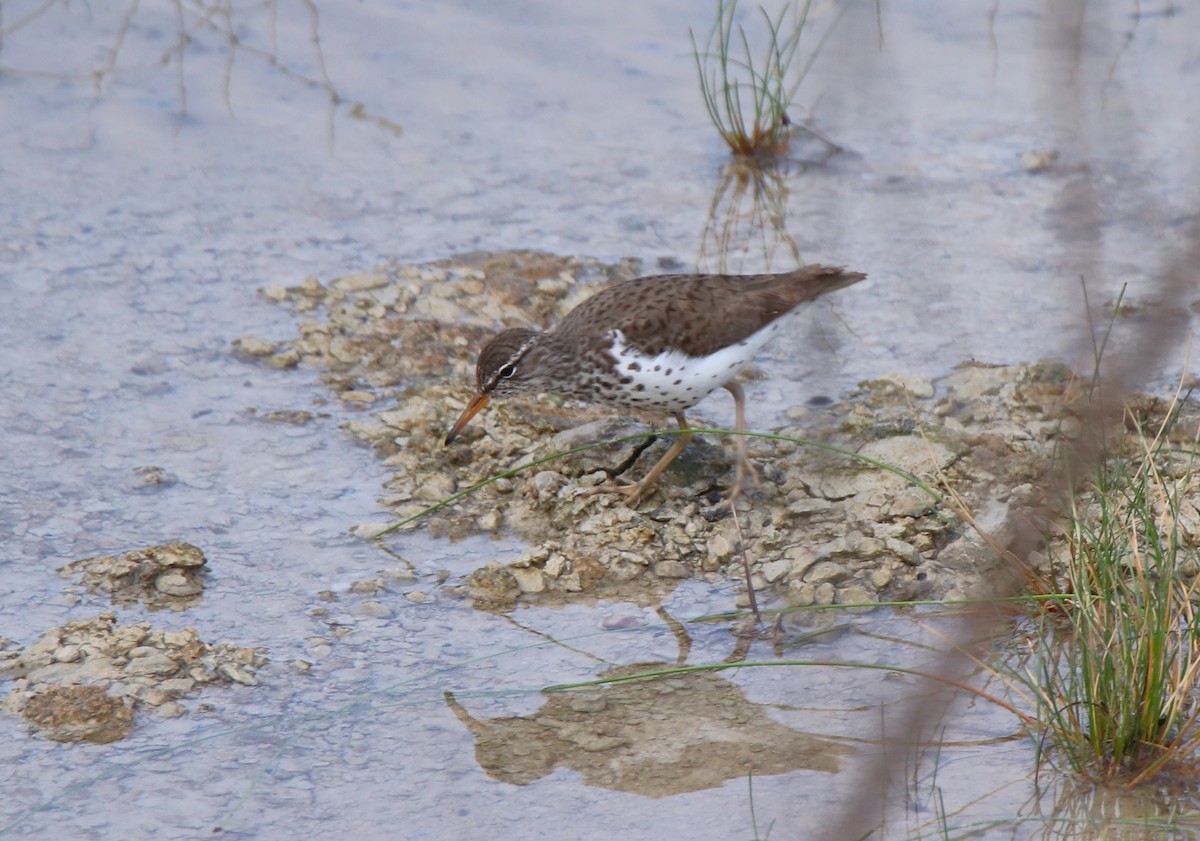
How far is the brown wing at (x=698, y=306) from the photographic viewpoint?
17.3 feet

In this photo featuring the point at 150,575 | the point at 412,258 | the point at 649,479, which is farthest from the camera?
the point at 412,258

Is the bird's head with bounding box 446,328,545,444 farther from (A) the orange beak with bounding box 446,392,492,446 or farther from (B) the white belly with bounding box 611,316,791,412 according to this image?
(B) the white belly with bounding box 611,316,791,412

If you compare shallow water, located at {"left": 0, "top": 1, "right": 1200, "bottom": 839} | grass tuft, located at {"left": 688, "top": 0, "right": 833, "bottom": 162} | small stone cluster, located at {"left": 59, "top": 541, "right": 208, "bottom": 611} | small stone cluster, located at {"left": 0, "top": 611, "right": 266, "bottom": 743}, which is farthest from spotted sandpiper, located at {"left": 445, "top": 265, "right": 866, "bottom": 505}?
grass tuft, located at {"left": 688, "top": 0, "right": 833, "bottom": 162}

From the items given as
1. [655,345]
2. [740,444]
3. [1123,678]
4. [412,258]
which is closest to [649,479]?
[740,444]

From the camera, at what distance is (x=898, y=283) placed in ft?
22.1


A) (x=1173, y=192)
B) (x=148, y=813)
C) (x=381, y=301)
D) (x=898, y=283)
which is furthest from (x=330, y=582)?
(x=1173, y=192)

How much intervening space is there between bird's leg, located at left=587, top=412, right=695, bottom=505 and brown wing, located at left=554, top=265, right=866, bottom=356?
1.23 feet

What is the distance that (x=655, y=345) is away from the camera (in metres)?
5.23

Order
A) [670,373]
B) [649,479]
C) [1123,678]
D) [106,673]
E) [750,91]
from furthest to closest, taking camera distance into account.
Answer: [750,91] → [649,479] → [670,373] → [106,673] → [1123,678]

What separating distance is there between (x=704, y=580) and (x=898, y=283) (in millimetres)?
2511

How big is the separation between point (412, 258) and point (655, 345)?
7.00 feet

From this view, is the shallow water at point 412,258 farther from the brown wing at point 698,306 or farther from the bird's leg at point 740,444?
the bird's leg at point 740,444

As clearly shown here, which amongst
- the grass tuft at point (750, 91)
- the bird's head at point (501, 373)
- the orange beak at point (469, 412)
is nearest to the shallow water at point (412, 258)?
the grass tuft at point (750, 91)

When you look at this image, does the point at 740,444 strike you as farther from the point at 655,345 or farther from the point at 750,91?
the point at 750,91
